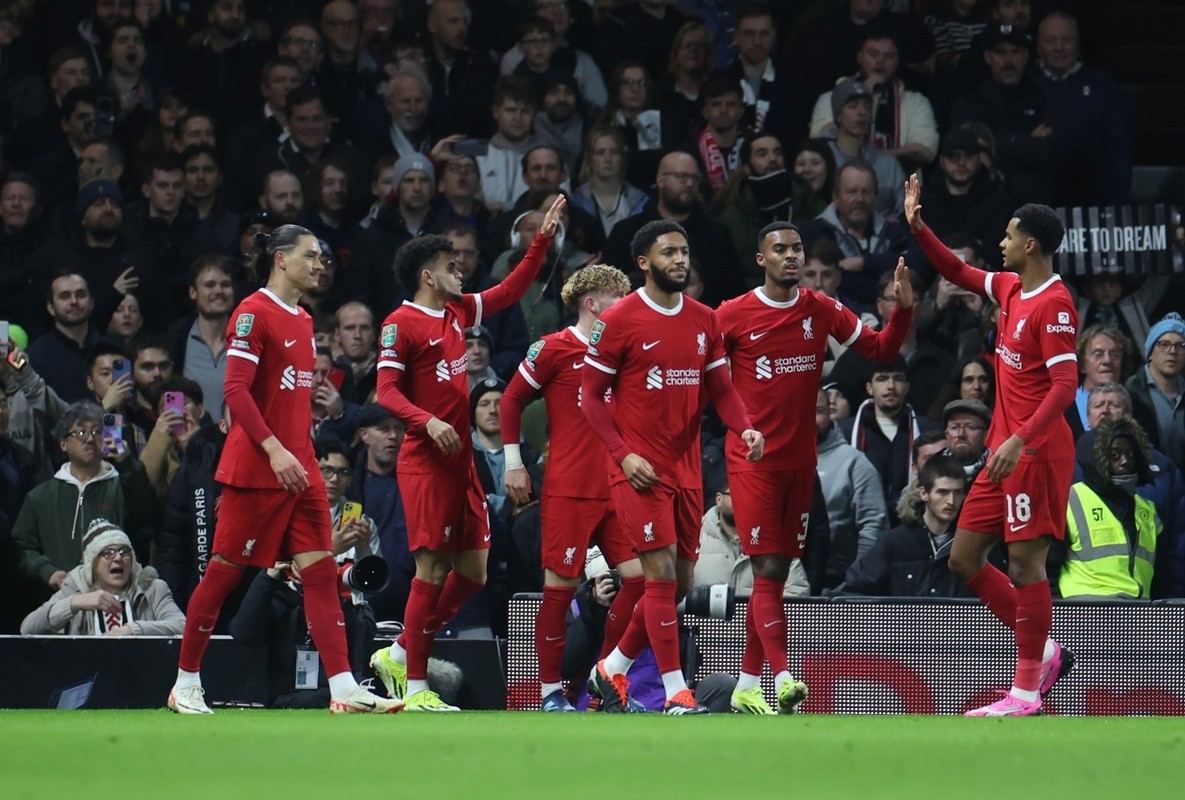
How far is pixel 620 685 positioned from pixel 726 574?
68.1 inches

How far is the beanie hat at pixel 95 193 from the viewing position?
14.1 metres

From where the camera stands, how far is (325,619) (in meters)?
9.27

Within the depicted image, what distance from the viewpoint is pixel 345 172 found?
14.6m

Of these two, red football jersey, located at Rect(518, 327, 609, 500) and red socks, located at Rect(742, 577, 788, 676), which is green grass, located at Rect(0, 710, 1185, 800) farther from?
red football jersey, located at Rect(518, 327, 609, 500)

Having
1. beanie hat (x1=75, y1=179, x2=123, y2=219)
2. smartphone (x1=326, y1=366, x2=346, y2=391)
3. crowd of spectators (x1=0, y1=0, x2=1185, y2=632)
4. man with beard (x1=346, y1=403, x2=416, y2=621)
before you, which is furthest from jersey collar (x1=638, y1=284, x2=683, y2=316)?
beanie hat (x1=75, y1=179, x2=123, y2=219)

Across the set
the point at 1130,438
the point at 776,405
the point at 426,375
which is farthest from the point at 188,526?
the point at 1130,438

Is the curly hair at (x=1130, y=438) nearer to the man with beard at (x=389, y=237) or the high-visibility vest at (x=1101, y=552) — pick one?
the high-visibility vest at (x=1101, y=552)

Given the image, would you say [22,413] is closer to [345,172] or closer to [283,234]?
[345,172]

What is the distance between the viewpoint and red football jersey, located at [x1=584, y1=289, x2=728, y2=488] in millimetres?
9688

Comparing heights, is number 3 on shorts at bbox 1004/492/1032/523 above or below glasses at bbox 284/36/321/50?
below

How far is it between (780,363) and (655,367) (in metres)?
0.71

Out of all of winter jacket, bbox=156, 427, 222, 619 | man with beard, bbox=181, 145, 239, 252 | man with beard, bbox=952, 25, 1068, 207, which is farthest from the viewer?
man with beard, bbox=952, 25, 1068, 207

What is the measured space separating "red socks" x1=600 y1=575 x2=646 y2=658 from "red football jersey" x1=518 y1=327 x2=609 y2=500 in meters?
0.50

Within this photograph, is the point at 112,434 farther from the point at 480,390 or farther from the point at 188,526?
the point at 480,390
